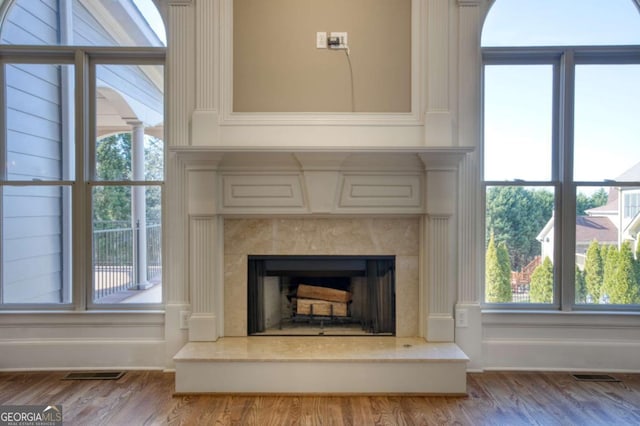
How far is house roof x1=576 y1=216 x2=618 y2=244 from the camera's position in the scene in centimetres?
282

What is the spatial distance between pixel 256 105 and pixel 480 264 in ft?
6.64

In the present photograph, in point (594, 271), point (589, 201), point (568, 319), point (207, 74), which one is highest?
point (207, 74)

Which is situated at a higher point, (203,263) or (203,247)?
(203,247)

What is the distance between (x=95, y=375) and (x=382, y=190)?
2.41 metres

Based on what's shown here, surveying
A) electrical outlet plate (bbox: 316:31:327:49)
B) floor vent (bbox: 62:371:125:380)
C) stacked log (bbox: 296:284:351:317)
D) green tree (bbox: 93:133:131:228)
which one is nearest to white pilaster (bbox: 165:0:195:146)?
green tree (bbox: 93:133:131:228)

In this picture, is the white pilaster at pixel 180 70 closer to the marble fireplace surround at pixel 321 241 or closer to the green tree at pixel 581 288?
the marble fireplace surround at pixel 321 241

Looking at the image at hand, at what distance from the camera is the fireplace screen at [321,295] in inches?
108

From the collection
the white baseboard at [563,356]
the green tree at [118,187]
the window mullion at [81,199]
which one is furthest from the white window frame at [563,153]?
the window mullion at [81,199]

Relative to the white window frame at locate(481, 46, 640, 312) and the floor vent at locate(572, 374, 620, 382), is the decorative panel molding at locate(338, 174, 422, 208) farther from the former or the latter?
the floor vent at locate(572, 374, 620, 382)

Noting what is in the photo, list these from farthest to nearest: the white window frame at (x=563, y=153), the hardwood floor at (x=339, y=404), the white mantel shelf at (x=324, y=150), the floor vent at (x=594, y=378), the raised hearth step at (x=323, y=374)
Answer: the white window frame at (x=563, y=153) → the floor vent at (x=594, y=378) → the white mantel shelf at (x=324, y=150) → the raised hearth step at (x=323, y=374) → the hardwood floor at (x=339, y=404)

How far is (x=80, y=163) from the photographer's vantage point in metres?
2.79

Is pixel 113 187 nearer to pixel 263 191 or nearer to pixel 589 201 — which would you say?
pixel 263 191

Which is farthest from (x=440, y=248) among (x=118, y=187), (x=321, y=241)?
(x=118, y=187)

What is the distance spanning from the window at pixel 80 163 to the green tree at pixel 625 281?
3427 mm
